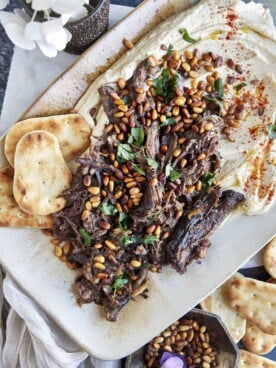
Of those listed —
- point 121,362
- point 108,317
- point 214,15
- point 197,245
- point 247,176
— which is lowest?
point 121,362

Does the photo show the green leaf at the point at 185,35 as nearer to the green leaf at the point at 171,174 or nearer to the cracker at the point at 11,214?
the green leaf at the point at 171,174

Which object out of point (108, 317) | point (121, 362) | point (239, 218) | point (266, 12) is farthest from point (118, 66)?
point (121, 362)

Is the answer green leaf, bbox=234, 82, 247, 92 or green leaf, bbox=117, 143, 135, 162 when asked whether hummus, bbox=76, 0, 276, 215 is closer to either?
green leaf, bbox=234, 82, 247, 92

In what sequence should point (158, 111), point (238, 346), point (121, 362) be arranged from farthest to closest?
point (238, 346)
point (121, 362)
point (158, 111)

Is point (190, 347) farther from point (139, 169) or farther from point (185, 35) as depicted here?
point (185, 35)

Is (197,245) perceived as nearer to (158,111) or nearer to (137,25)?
(158,111)

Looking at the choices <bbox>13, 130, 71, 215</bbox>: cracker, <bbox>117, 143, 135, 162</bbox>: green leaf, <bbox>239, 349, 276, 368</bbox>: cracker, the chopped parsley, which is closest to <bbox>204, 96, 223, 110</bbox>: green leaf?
the chopped parsley

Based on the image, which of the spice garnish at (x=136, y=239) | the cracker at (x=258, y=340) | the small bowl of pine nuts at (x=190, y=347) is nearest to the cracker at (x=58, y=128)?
the spice garnish at (x=136, y=239)
